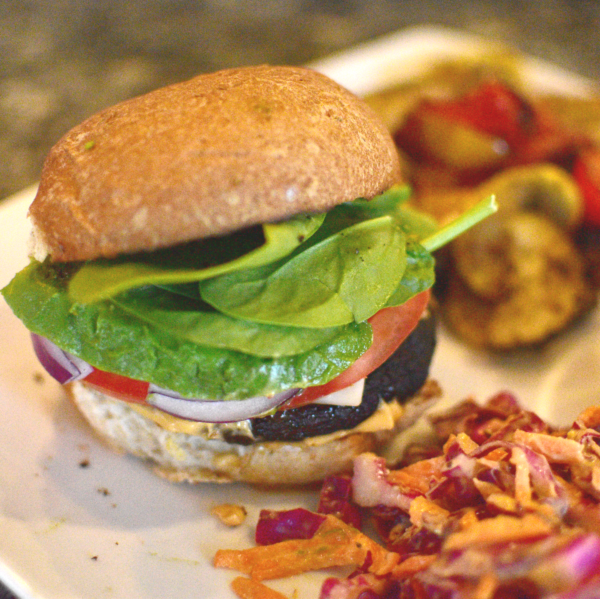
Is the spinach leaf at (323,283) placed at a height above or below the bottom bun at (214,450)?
above

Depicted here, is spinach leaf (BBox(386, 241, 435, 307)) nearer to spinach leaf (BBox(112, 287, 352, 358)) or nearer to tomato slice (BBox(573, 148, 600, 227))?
spinach leaf (BBox(112, 287, 352, 358))

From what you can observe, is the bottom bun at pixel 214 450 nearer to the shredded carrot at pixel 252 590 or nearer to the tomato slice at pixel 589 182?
the shredded carrot at pixel 252 590

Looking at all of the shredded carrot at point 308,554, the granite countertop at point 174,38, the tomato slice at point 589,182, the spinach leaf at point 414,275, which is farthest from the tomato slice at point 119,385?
the tomato slice at point 589,182

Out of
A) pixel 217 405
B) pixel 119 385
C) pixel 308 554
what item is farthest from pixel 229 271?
pixel 308 554

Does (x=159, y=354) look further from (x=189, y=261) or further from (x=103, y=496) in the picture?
(x=103, y=496)

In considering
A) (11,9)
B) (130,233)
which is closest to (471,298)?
(130,233)

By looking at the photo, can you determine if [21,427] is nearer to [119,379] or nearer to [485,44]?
[119,379]

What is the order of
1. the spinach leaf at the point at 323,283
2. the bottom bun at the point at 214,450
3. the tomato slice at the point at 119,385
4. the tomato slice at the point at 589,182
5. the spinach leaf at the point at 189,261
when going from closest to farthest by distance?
the spinach leaf at the point at 189,261 < the spinach leaf at the point at 323,283 < the tomato slice at the point at 119,385 < the bottom bun at the point at 214,450 < the tomato slice at the point at 589,182
